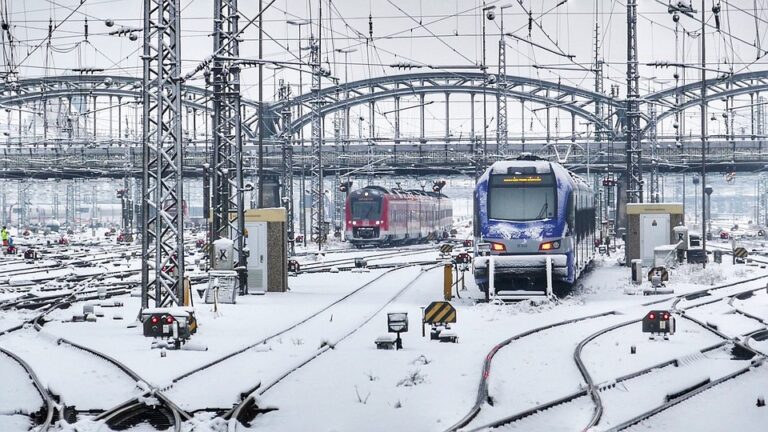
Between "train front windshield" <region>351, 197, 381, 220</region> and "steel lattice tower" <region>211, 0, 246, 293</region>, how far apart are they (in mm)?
28130

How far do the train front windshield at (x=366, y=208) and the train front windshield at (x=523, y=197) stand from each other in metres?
30.9

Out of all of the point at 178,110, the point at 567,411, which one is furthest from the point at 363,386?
the point at 178,110

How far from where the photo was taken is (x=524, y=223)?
78.0 feet

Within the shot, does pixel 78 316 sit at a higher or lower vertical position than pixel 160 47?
lower

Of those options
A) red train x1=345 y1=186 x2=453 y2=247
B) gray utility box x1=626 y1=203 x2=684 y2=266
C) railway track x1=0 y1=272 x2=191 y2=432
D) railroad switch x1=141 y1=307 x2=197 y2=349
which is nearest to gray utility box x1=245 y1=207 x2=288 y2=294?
railroad switch x1=141 y1=307 x2=197 y2=349

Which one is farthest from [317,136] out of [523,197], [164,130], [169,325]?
[169,325]

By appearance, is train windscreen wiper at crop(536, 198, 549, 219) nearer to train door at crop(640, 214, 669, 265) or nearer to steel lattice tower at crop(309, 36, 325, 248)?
train door at crop(640, 214, 669, 265)

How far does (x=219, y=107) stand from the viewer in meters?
25.5

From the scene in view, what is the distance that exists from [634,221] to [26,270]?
22.1m

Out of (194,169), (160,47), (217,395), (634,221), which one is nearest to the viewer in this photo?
(217,395)

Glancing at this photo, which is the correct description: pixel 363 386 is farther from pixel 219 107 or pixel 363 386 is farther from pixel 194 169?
pixel 194 169

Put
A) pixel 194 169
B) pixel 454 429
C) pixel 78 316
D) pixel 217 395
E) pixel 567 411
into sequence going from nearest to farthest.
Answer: pixel 454 429 < pixel 567 411 < pixel 217 395 < pixel 78 316 < pixel 194 169

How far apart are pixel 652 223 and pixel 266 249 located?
14110 millimetres

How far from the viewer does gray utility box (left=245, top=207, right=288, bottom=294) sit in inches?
1085
